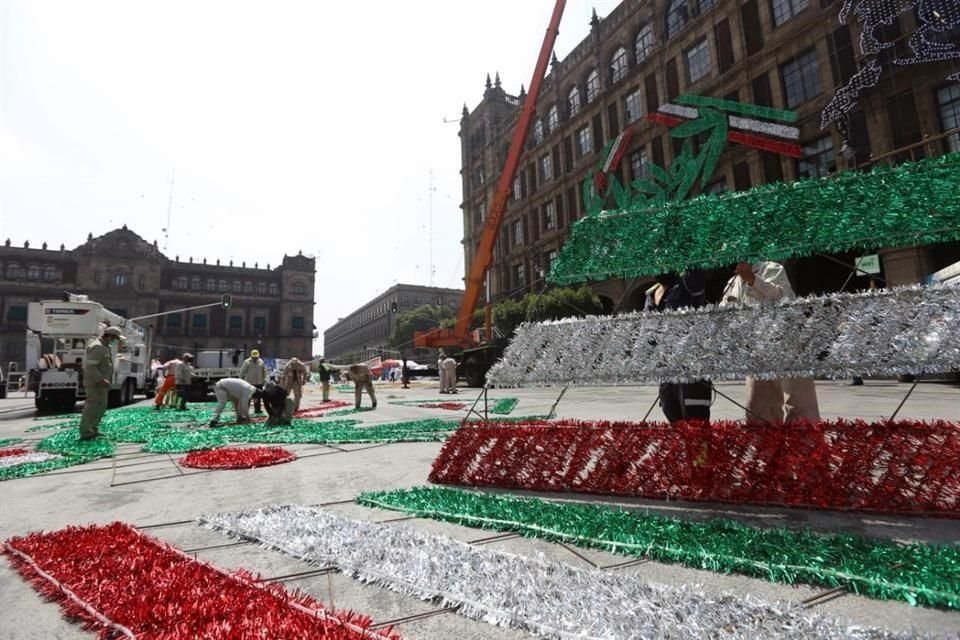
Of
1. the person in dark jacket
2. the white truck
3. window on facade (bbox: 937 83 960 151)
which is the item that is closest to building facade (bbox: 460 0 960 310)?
window on facade (bbox: 937 83 960 151)

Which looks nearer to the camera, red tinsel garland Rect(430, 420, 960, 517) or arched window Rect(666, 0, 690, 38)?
red tinsel garland Rect(430, 420, 960, 517)

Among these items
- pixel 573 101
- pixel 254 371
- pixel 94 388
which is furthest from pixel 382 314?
pixel 94 388

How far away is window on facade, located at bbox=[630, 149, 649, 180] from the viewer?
28.5 metres

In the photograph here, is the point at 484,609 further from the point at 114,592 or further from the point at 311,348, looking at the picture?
the point at 311,348

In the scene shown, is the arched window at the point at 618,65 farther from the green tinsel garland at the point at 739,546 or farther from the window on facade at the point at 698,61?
the green tinsel garland at the point at 739,546

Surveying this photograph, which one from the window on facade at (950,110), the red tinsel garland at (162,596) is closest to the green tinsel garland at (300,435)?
the red tinsel garland at (162,596)

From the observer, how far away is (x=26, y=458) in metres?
5.36

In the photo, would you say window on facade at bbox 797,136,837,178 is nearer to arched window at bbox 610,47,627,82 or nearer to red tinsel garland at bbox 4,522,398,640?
arched window at bbox 610,47,627,82

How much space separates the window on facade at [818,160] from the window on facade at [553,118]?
771 inches

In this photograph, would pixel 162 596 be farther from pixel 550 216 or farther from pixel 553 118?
pixel 553 118

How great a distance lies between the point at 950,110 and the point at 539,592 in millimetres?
23613

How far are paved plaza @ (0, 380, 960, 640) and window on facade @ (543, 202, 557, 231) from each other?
31623 millimetres

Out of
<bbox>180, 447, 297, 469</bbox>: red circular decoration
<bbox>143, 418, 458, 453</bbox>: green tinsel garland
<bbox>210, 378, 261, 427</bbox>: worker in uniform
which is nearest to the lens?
<bbox>180, 447, 297, 469</bbox>: red circular decoration

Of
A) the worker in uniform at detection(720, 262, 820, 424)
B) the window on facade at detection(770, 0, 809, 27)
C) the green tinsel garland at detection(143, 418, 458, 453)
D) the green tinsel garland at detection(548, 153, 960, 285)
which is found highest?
the window on facade at detection(770, 0, 809, 27)
